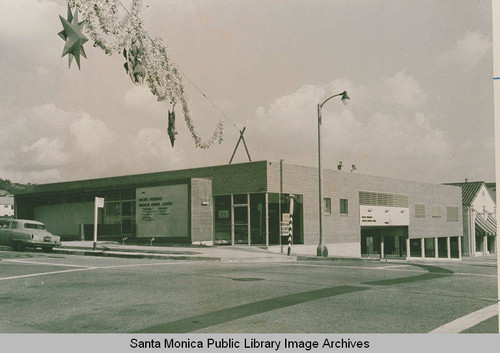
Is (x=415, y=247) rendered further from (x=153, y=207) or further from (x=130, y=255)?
(x=130, y=255)

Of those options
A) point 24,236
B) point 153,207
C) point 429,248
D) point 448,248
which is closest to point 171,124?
point 24,236

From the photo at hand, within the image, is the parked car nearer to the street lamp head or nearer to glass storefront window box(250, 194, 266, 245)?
glass storefront window box(250, 194, 266, 245)

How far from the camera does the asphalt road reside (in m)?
7.75

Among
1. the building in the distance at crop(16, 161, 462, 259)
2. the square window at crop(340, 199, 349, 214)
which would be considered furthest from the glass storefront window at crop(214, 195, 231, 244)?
the square window at crop(340, 199, 349, 214)

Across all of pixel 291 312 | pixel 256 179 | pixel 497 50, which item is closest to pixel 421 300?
pixel 291 312

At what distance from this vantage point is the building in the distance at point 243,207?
89.3 feet

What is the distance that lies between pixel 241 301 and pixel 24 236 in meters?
16.6

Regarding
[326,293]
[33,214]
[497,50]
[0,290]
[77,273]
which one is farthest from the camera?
[33,214]

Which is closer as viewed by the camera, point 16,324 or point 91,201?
Result: point 16,324

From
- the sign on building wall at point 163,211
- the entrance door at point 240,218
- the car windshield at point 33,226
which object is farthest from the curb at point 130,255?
the entrance door at point 240,218

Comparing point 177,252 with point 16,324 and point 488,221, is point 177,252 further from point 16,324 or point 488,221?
point 488,221

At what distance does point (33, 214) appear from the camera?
4006 cm

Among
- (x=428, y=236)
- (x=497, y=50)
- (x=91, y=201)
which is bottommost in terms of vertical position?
(x=428, y=236)

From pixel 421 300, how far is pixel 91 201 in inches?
1146
